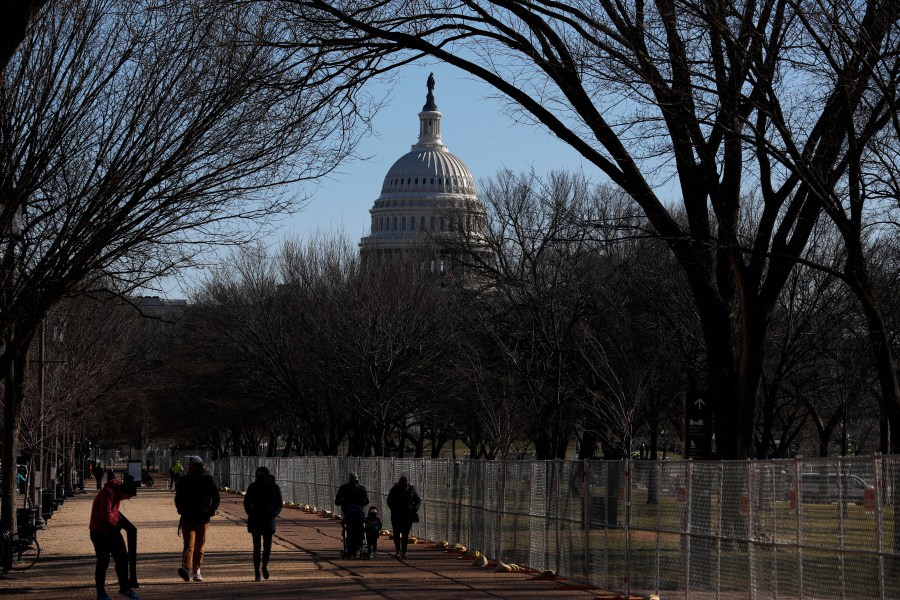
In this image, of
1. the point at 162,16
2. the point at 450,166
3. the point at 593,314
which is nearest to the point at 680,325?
the point at 593,314

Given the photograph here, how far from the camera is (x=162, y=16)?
16.2 meters

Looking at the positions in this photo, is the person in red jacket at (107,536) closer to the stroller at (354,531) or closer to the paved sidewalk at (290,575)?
→ the paved sidewalk at (290,575)

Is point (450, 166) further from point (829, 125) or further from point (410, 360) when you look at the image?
point (829, 125)

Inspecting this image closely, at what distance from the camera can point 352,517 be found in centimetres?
2245

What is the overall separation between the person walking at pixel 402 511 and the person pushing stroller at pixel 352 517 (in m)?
0.49

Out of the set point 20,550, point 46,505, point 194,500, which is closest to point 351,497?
point 20,550

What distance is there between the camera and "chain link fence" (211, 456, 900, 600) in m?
11.4

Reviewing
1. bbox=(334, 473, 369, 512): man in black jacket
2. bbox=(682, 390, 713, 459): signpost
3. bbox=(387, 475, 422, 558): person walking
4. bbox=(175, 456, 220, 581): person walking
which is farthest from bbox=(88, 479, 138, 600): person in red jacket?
bbox=(682, 390, 713, 459): signpost

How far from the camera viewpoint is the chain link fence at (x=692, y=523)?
1141 centimetres

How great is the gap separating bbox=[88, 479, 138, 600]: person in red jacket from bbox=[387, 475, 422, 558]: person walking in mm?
7741

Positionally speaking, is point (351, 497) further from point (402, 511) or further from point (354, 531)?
point (402, 511)

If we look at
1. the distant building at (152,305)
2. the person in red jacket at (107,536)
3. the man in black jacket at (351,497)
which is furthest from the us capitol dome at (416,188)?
the person in red jacket at (107,536)

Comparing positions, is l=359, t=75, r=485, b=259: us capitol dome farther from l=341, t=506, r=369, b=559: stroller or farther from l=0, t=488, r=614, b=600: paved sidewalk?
l=341, t=506, r=369, b=559: stroller

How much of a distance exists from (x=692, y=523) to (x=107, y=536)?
6.19 meters
